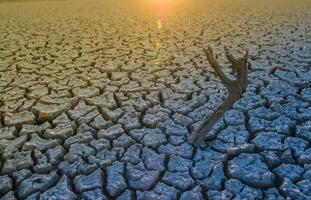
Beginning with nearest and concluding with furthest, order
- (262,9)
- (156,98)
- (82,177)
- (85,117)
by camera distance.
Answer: (82,177), (85,117), (156,98), (262,9)

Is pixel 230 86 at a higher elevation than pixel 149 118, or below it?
higher

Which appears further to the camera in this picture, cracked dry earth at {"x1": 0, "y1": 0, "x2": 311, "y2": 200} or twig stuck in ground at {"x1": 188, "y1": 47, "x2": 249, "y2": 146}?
twig stuck in ground at {"x1": 188, "y1": 47, "x2": 249, "y2": 146}

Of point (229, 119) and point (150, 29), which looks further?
point (150, 29)

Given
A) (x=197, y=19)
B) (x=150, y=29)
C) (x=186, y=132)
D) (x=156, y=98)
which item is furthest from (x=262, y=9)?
(x=186, y=132)

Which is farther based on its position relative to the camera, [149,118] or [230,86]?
[149,118]

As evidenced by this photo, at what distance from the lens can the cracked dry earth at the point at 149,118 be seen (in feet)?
6.29

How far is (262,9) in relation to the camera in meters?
7.18

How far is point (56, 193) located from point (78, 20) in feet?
16.9

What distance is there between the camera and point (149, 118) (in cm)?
258

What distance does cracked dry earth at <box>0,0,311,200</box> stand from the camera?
192cm

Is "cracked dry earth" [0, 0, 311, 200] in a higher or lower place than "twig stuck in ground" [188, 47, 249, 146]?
lower

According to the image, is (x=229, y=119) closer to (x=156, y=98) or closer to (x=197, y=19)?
(x=156, y=98)

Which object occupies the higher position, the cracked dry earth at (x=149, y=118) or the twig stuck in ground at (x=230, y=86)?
the twig stuck in ground at (x=230, y=86)

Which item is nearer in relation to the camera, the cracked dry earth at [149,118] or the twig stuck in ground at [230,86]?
the cracked dry earth at [149,118]
